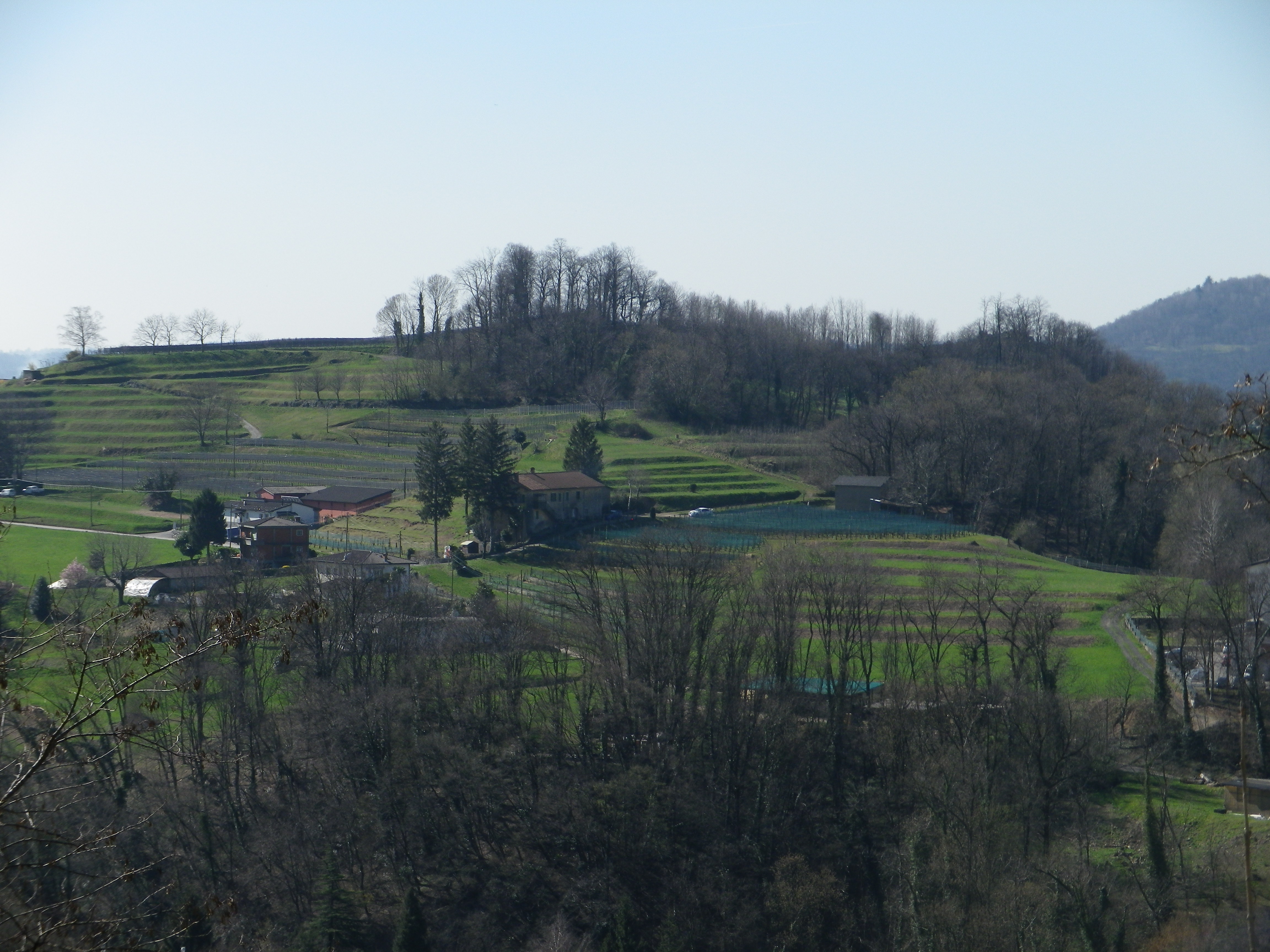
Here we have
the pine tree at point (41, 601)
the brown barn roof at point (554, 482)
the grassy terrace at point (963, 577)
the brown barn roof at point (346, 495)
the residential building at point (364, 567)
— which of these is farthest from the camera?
the brown barn roof at point (346, 495)

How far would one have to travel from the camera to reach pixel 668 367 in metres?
72.7

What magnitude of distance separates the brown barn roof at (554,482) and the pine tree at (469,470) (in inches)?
73.7

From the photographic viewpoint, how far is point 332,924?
820 inches

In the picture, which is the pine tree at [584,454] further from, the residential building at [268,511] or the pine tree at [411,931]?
the pine tree at [411,931]

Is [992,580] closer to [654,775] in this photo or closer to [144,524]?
[654,775]

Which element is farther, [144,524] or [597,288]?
[597,288]

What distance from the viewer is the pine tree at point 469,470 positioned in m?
48.4

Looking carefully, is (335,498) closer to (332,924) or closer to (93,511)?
(93,511)

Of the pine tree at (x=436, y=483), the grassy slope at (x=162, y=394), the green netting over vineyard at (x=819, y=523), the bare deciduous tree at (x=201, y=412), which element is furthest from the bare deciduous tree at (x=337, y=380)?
the green netting over vineyard at (x=819, y=523)

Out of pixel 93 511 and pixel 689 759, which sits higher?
pixel 93 511

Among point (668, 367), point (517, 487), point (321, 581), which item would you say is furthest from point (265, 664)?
point (668, 367)

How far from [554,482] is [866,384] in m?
41.2

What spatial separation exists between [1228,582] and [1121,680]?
23.3 ft

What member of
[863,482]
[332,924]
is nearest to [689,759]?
[332,924]
